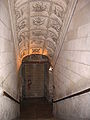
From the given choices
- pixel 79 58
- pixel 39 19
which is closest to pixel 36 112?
pixel 39 19

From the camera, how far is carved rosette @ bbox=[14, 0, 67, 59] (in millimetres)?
4520

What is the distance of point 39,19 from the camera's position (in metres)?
5.39

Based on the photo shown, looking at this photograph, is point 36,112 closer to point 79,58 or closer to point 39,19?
point 39,19

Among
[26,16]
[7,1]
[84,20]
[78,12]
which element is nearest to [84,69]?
[84,20]

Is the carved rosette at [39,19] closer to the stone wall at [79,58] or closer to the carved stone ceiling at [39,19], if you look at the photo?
the carved stone ceiling at [39,19]

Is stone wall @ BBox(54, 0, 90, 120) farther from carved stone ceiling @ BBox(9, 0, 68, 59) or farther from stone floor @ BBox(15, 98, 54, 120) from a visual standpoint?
stone floor @ BBox(15, 98, 54, 120)

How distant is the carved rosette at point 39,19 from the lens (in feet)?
14.8

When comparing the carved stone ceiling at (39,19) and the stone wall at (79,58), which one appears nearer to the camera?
the stone wall at (79,58)

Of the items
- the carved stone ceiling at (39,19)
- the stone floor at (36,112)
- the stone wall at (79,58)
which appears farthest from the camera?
the stone floor at (36,112)

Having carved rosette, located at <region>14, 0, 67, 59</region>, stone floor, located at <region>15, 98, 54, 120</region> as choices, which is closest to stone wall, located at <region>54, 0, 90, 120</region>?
carved rosette, located at <region>14, 0, 67, 59</region>

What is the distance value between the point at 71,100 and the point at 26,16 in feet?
7.79

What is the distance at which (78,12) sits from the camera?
3842mm

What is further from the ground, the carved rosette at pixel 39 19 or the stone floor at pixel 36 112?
the carved rosette at pixel 39 19

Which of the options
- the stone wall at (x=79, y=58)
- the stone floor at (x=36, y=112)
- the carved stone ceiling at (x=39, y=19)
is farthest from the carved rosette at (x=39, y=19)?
the stone floor at (x=36, y=112)
